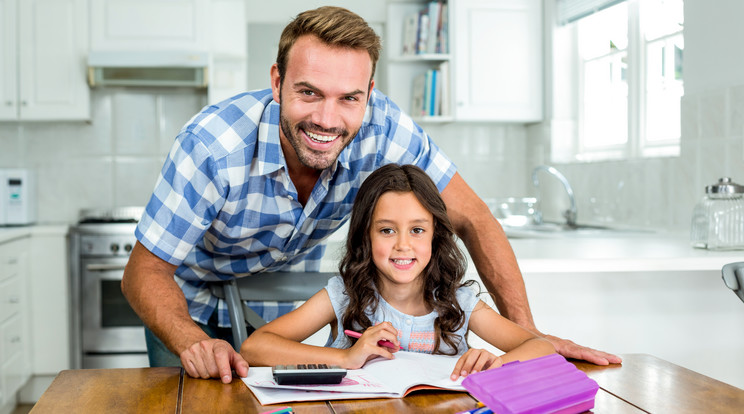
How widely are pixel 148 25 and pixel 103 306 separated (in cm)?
151

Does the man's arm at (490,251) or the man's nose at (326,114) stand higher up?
the man's nose at (326,114)

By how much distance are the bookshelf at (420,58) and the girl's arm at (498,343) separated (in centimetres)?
277

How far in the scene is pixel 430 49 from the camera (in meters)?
4.11

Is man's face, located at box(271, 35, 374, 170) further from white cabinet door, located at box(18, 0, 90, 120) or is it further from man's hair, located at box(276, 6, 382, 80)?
Answer: white cabinet door, located at box(18, 0, 90, 120)

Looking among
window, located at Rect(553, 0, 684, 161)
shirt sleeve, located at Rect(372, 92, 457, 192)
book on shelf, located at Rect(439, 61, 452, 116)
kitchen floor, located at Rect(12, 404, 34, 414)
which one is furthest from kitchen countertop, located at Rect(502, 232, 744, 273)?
kitchen floor, located at Rect(12, 404, 34, 414)

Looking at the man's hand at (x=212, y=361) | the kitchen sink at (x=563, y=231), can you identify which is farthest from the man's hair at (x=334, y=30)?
the kitchen sink at (x=563, y=231)

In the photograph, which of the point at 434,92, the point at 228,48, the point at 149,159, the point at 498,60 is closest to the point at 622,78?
the point at 498,60

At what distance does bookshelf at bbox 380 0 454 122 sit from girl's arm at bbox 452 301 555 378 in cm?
277

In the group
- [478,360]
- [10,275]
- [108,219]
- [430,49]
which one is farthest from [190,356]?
[430,49]

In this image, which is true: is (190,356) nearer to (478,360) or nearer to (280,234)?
(478,360)

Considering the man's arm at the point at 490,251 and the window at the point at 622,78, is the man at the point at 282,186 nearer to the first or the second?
the man's arm at the point at 490,251

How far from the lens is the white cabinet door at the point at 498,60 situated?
4.03 m

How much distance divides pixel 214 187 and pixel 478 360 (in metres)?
0.69

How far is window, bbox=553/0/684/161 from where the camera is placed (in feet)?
10.1
